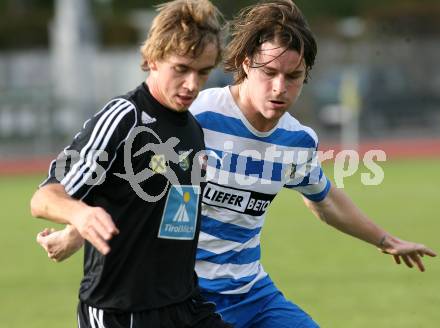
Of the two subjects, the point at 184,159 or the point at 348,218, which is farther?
the point at 348,218

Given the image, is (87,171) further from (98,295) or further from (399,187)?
(399,187)

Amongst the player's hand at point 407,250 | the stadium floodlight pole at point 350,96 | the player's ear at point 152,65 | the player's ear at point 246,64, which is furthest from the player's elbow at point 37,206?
the stadium floodlight pole at point 350,96

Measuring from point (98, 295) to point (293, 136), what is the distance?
1.45 meters

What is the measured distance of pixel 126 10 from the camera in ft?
157

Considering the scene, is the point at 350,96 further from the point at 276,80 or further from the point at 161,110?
the point at 161,110

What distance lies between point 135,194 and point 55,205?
1.32 ft

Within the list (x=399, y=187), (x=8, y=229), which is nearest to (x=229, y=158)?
(x=8, y=229)

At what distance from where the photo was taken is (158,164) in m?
4.03

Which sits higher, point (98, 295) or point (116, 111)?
point (116, 111)

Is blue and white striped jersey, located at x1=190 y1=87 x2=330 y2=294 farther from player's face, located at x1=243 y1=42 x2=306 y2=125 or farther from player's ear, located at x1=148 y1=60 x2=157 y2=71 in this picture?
player's ear, located at x1=148 y1=60 x2=157 y2=71

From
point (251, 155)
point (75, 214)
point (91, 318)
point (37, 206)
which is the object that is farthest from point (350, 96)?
point (75, 214)

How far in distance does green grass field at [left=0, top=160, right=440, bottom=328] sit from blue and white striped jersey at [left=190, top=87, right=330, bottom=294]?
2666mm

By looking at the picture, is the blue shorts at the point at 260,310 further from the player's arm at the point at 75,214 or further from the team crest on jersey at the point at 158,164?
the player's arm at the point at 75,214

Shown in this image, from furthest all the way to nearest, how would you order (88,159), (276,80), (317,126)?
(317,126) → (276,80) → (88,159)
